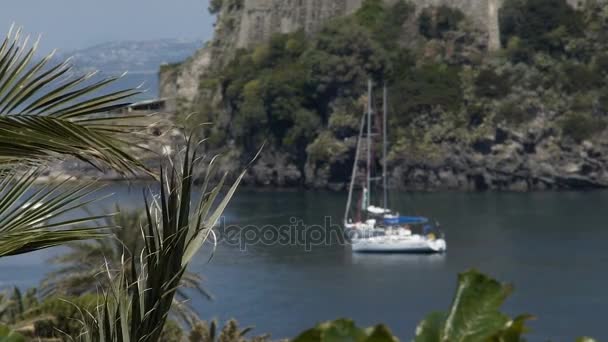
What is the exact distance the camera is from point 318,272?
52.9 m

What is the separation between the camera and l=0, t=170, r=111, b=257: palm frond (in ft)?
10.9

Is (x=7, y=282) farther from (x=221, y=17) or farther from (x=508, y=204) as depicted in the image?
(x=221, y=17)

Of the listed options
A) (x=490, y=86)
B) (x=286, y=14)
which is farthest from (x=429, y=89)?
(x=286, y=14)

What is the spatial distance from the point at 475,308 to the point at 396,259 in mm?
55628

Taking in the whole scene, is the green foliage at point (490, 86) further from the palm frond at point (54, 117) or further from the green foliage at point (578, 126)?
the palm frond at point (54, 117)

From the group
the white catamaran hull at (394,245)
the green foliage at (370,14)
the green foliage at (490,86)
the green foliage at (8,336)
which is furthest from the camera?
the green foliage at (370,14)

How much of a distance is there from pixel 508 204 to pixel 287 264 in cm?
2482

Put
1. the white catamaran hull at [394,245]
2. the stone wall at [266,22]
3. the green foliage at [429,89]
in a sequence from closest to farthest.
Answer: the white catamaran hull at [394,245] → the green foliage at [429,89] → the stone wall at [266,22]

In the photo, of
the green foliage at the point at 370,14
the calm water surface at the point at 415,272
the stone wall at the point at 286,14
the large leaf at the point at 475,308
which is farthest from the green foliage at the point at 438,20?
the large leaf at the point at 475,308

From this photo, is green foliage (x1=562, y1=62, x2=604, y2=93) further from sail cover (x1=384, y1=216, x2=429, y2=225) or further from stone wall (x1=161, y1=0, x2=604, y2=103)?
sail cover (x1=384, y1=216, x2=429, y2=225)

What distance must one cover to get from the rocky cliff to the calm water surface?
275 inches

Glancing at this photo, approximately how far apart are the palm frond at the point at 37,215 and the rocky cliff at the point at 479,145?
255ft

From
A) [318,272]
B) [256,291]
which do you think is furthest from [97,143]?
[318,272]

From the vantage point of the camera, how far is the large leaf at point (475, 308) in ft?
8.00
